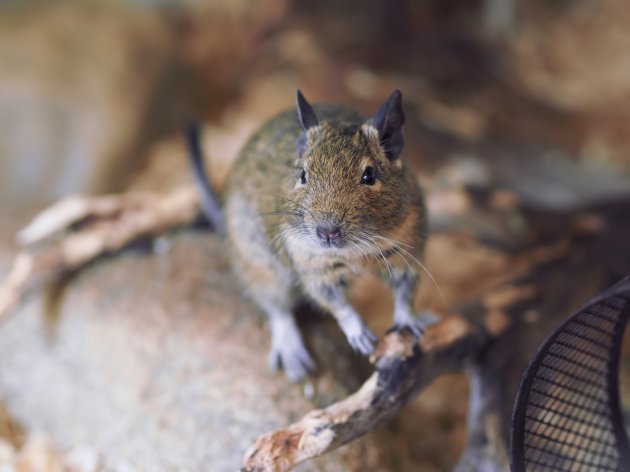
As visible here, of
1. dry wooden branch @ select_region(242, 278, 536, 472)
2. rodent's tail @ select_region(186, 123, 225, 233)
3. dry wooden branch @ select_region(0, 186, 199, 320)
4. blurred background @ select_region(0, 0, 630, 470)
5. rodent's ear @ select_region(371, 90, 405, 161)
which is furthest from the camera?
blurred background @ select_region(0, 0, 630, 470)

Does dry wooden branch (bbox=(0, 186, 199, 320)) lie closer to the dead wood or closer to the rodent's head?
the rodent's head

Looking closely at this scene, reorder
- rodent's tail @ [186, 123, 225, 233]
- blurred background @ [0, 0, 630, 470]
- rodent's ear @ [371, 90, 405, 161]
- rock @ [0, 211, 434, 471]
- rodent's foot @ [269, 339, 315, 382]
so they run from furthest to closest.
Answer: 1. blurred background @ [0, 0, 630, 470]
2. rodent's tail @ [186, 123, 225, 233]
3. rodent's foot @ [269, 339, 315, 382]
4. rock @ [0, 211, 434, 471]
5. rodent's ear @ [371, 90, 405, 161]

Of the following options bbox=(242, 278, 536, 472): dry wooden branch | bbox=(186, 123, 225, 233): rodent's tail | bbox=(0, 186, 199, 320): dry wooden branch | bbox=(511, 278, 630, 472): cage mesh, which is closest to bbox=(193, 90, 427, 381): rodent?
bbox=(242, 278, 536, 472): dry wooden branch

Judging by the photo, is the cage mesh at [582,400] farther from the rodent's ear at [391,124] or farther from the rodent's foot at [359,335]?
the rodent's ear at [391,124]

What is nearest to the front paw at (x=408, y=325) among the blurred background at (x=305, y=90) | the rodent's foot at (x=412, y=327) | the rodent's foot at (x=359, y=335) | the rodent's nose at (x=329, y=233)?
the rodent's foot at (x=412, y=327)

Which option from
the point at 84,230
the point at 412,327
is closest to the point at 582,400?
the point at 412,327

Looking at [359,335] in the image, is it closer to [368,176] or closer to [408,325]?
[408,325]

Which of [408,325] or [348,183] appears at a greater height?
[348,183]
